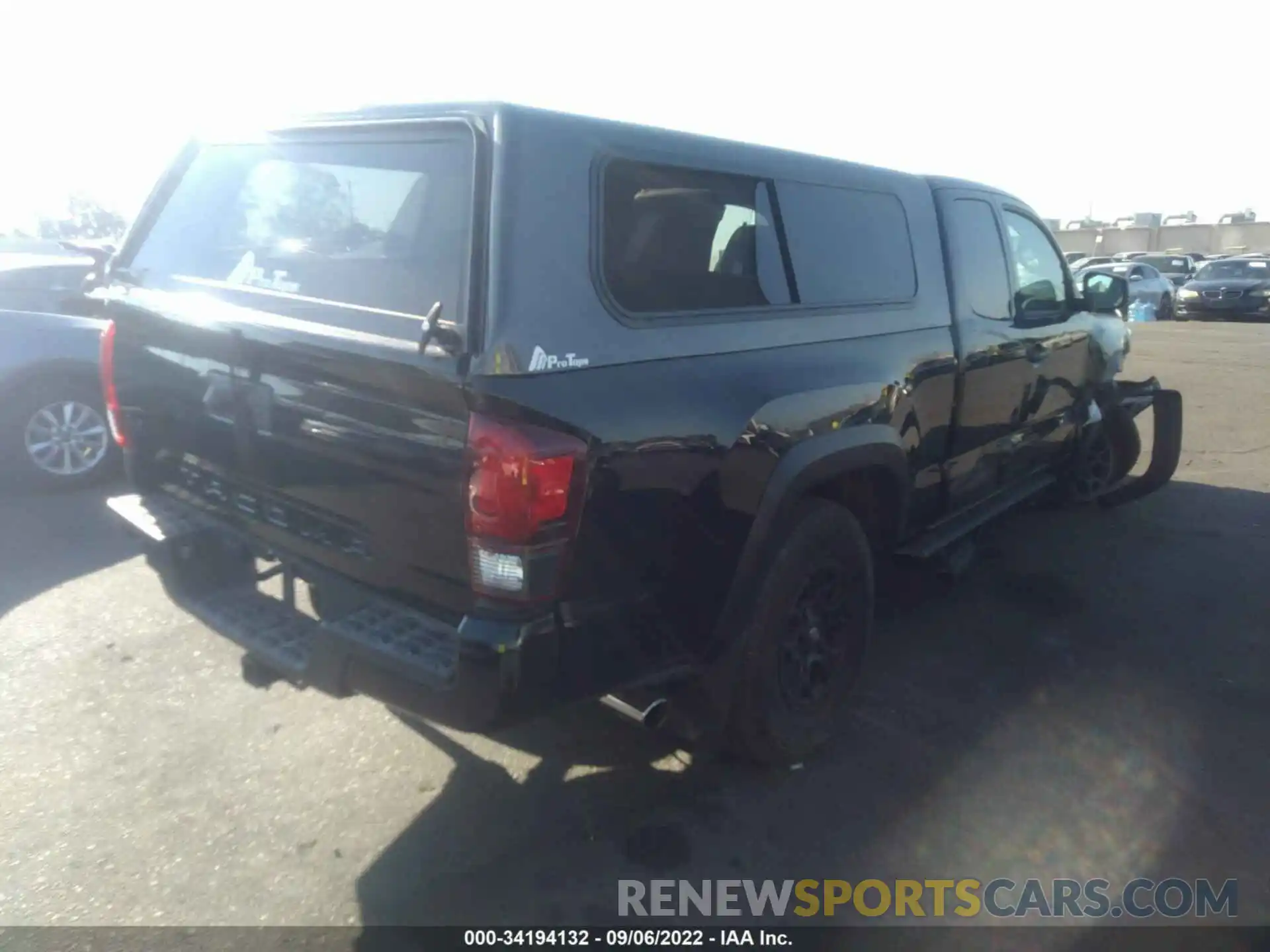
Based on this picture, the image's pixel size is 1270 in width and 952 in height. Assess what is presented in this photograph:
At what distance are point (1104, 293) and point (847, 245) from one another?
268 cm

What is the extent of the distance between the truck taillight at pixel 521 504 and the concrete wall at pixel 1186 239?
1990 inches

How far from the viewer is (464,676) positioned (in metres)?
2.40

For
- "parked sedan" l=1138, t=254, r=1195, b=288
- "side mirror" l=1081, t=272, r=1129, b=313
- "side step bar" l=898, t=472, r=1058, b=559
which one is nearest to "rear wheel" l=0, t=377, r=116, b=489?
"side step bar" l=898, t=472, r=1058, b=559

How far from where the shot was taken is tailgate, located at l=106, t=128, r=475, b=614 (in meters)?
2.48

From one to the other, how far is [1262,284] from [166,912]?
86.7 ft

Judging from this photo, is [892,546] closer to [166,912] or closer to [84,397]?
[166,912]

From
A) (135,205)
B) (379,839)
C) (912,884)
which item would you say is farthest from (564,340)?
(135,205)

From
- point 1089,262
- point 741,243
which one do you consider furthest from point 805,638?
point 1089,262

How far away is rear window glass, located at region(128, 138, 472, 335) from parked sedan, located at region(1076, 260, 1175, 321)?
2391 cm

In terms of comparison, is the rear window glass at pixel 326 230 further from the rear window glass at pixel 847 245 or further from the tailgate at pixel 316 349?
the rear window glass at pixel 847 245

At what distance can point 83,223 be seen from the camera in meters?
22.4

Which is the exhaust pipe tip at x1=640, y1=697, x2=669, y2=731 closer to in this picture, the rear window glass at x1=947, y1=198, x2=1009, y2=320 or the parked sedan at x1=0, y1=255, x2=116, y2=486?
the rear window glass at x1=947, y1=198, x2=1009, y2=320

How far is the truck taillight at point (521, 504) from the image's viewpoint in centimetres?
231

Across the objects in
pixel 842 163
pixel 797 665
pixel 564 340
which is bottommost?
pixel 797 665
